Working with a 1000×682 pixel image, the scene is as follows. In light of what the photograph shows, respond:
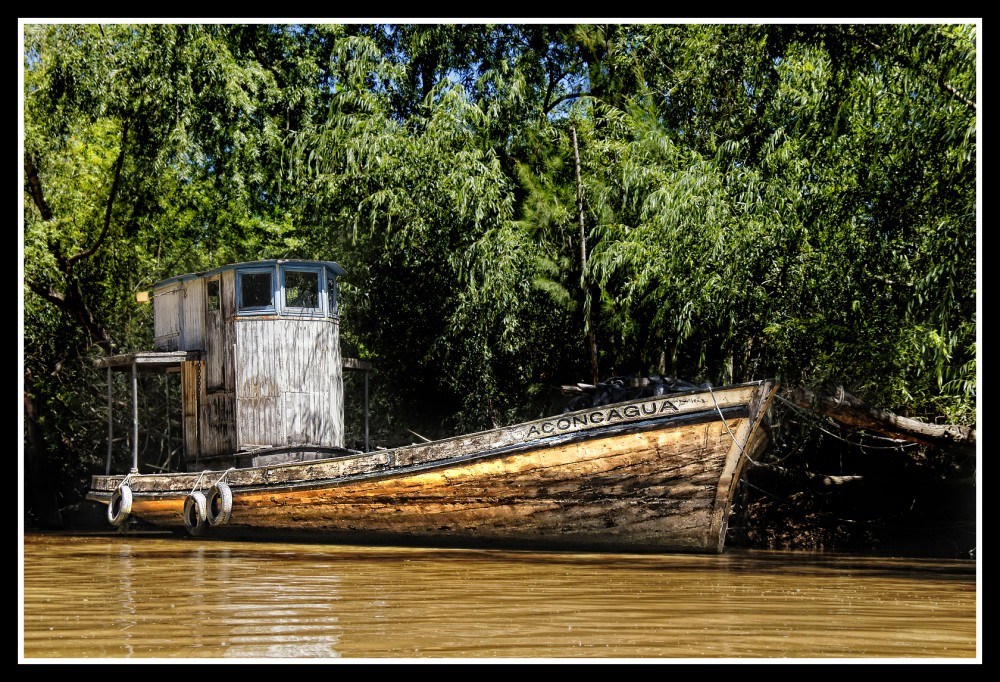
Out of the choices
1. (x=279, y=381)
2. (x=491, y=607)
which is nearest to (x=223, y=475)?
(x=279, y=381)

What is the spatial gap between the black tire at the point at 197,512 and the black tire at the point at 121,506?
0.92m

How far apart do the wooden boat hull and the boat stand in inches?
0.5

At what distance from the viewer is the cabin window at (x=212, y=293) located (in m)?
13.1

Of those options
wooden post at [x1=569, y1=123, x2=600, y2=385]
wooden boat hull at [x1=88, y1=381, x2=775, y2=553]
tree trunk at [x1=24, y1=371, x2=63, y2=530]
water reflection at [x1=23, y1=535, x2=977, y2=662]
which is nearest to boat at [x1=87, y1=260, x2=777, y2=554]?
wooden boat hull at [x1=88, y1=381, x2=775, y2=553]

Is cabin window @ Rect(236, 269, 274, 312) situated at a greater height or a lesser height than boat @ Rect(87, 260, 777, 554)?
greater

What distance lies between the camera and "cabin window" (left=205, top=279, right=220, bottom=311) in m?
13.1

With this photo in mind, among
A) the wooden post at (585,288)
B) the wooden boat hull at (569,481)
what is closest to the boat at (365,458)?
the wooden boat hull at (569,481)

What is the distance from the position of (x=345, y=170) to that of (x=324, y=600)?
881 centimetres

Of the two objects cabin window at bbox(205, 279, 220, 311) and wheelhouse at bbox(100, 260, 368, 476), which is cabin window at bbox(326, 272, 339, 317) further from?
cabin window at bbox(205, 279, 220, 311)

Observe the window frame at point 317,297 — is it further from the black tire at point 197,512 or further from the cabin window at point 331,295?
the black tire at point 197,512

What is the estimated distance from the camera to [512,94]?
14.1 meters
